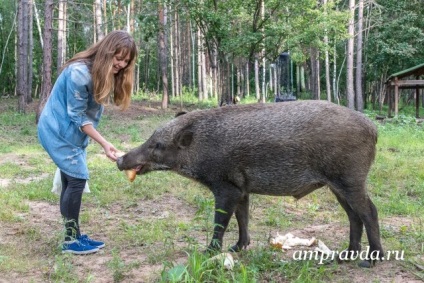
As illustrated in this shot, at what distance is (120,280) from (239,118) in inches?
66.2

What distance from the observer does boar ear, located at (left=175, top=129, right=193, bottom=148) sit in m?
4.57

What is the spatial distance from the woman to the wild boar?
1.42ft

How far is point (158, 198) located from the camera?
6.89m

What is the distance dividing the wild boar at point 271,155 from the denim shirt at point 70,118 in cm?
43

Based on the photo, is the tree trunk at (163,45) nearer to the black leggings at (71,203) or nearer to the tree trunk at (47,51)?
the tree trunk at (47,51)

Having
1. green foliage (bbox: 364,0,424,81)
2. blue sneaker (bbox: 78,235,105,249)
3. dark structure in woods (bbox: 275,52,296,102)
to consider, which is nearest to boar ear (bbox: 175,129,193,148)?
blue sneaker (bbox: 78,235,105,249)

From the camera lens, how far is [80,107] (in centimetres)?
442

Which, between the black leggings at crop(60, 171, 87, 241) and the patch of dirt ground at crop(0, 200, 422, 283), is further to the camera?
the black leggings at crop(60, 171, 87, 241)

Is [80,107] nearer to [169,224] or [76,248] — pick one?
[76,248]

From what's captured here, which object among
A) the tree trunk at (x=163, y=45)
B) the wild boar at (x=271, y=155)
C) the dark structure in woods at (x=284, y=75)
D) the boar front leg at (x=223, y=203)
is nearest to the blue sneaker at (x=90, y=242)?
the wild boar at (x=271, y=155)

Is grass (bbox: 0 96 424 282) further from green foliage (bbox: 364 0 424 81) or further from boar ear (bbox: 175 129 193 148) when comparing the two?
green foliage (bbox: 364 0 424 81)

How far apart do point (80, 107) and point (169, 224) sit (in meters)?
1.81

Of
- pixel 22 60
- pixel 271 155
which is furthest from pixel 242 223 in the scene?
pixel 22 60

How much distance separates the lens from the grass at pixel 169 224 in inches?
157
